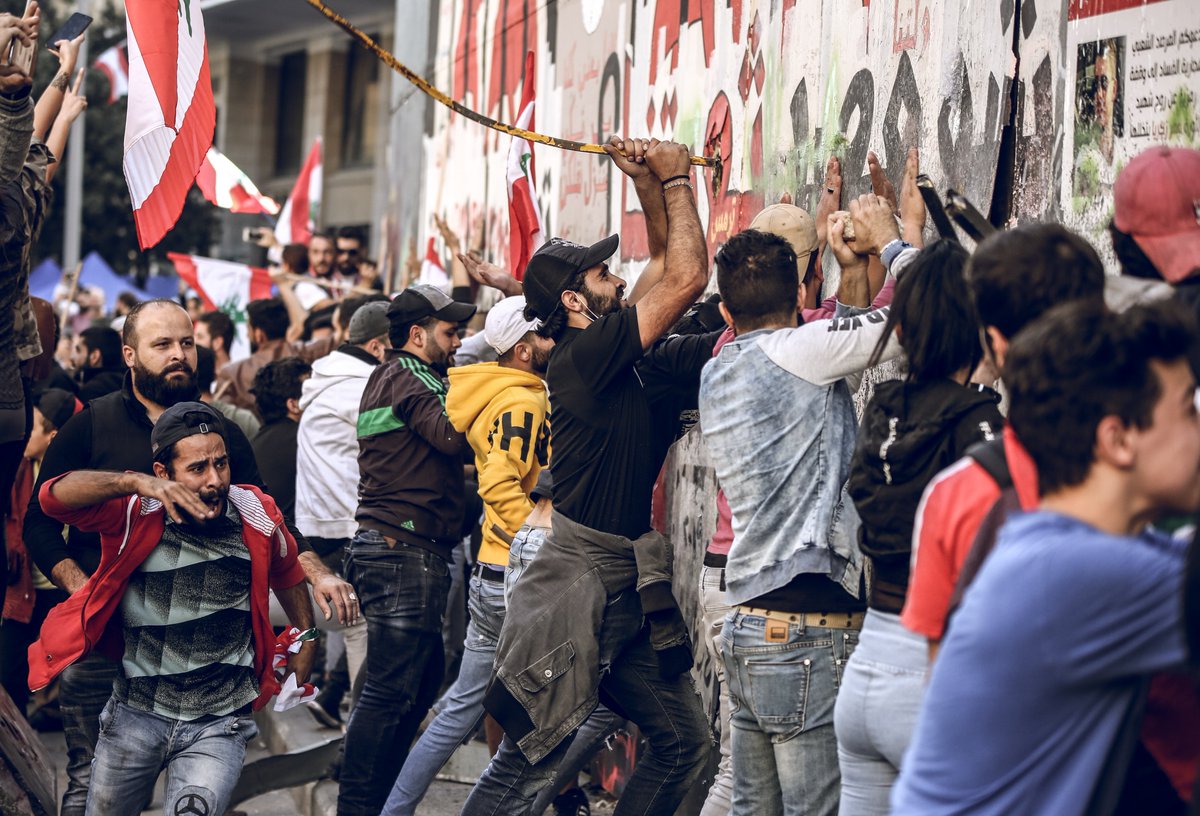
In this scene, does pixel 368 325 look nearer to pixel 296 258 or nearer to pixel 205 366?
pixel 205 366

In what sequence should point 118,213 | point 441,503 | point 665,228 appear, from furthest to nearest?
point 118,213 → point 441,503 → point 665,228

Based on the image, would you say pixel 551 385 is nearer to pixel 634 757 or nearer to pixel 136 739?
pixel 136 739

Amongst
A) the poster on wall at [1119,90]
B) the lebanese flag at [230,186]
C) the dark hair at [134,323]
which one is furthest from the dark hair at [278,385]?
the poster on wall at [1119,90]

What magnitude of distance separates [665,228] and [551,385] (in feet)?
2.32

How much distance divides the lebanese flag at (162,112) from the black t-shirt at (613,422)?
6.26 ft

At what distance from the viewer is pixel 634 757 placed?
266 inches

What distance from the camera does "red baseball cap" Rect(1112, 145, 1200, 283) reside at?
9.42ft

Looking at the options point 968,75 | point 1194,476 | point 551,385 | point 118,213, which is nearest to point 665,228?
point 551,385

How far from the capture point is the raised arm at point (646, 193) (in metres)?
4.80

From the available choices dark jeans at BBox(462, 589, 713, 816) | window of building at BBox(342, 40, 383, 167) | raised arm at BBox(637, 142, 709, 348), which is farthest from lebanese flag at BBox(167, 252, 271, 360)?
window of building at BBox(342, 40, 383, 167)

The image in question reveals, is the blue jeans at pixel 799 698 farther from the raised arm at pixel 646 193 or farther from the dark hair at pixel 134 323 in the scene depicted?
the dark hair at pixel 134 323

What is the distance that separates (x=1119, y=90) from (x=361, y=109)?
89.1 ft

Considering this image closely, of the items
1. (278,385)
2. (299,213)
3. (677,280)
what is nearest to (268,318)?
(278,385)

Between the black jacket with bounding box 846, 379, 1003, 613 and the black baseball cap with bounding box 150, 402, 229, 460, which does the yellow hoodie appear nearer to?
the black baseball cap with bounding box 150, 402, 229, 460
